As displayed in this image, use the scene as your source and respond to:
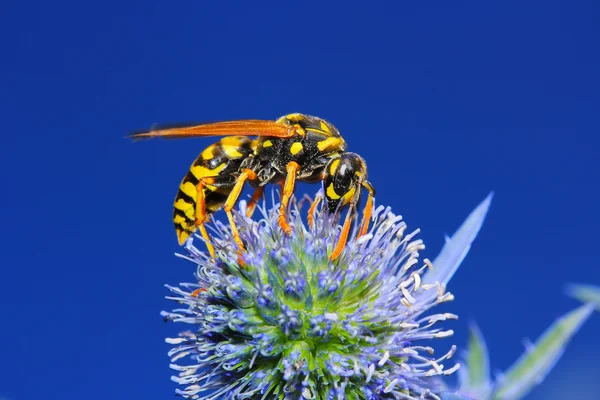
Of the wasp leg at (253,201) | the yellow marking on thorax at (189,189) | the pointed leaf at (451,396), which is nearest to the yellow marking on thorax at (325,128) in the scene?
the wasp leg at (253,201)

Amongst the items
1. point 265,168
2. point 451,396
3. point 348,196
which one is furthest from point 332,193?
point 451,396

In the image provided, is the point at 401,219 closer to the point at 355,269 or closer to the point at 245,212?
the point at 355,269

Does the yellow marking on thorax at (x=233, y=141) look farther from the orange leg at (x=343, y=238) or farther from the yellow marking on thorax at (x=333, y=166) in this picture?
the orange leg at (x=343, y=238)

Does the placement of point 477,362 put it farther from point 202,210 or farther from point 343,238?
point 202,210

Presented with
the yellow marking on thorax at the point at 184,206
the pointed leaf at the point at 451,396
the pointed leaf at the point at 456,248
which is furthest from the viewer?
the yellow marking on thorax at the point at 184,206

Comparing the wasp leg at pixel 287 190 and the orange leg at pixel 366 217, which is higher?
the wasp leg at pixel 287 190

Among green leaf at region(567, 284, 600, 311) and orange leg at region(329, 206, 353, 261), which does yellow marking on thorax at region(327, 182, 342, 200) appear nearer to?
orange leg at region(329, 206, 353, 261)
